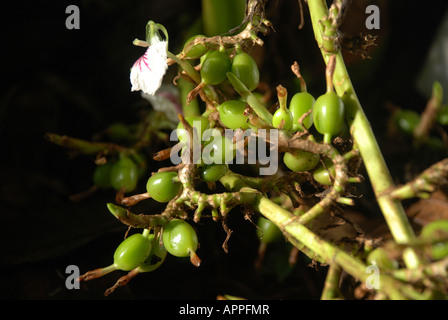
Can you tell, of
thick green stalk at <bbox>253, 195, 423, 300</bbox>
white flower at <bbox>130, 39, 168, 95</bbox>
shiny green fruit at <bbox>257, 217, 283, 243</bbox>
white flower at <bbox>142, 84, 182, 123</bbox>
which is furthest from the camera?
white flower at <bbox>142, 84, 182, 123</bbox>

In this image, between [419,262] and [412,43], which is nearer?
[419,262]

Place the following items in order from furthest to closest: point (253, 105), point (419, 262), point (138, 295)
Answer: point (138, 295) → point (253, 105) → point (419, 262)

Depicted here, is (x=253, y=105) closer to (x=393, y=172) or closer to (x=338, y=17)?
(x=338, y=17)

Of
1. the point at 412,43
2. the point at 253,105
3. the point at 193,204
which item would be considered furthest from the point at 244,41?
the point at 412,43

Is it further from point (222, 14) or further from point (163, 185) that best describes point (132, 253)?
point (222, 14)

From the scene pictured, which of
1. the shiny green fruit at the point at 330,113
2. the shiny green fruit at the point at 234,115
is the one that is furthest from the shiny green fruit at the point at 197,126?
the shiny green fruit at the point at 330,113

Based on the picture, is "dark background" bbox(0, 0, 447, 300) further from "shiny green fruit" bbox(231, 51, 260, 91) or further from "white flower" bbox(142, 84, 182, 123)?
"shiny green fruit" bbox(231, 51, 260, 91)

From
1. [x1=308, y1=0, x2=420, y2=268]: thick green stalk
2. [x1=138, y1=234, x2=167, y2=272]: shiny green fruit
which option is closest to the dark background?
[x1=138, y1=234, x2=167, y2=272]: shiny green fruit
